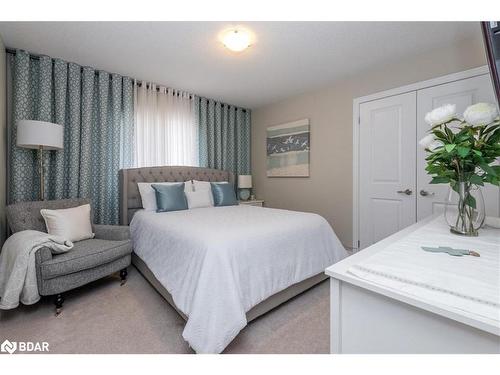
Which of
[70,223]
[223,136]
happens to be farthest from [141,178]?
[223,136]

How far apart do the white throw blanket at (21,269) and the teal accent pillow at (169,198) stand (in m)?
1.12

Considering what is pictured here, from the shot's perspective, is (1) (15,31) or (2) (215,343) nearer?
(2) (215,343)

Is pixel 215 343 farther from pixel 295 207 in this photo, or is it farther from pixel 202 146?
pixel 202 146

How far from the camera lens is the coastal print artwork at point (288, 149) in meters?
3.83

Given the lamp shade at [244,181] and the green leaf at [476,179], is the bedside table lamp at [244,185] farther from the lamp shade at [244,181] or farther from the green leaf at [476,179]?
the green leaf at [476,179]

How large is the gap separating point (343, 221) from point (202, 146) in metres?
2.55

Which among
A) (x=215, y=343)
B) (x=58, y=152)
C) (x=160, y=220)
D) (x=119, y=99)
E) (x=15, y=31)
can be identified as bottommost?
(x=215, y=343)

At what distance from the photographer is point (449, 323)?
540 mm

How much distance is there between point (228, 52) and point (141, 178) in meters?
1.96

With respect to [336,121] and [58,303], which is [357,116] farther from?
[58,303]

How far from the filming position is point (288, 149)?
4.07 metres

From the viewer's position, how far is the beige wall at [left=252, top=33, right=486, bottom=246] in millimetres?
2531

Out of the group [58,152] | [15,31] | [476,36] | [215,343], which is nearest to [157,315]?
[215,343]
